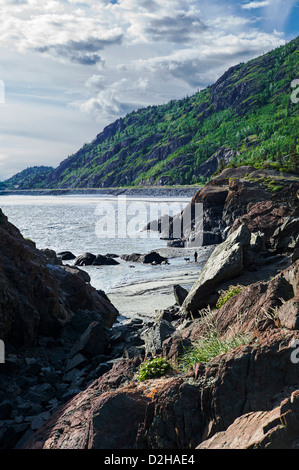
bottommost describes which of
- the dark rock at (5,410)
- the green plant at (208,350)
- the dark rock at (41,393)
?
the dark rock at (41,393)

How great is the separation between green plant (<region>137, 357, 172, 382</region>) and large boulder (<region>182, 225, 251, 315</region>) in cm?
814

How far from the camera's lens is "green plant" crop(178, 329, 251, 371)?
26.3ft

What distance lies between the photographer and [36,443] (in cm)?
786

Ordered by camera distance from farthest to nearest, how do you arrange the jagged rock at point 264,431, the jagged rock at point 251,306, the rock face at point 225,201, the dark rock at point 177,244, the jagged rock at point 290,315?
the rock face at point 225,201 → the dark rock at point 177,244 → the jagged rock at point 251,306 → the jagged rock at point 290,315 → the jagged rock at point 264,431

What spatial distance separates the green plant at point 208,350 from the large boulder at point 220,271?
23.5ft

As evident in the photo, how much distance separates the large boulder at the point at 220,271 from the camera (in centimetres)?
1670

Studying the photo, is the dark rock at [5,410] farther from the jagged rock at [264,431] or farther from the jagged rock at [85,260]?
the jagged rock at [85,260]

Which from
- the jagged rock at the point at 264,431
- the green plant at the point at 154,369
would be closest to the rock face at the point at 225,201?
the green plant at the point at 154,369

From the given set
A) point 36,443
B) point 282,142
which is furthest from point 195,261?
point 282,142

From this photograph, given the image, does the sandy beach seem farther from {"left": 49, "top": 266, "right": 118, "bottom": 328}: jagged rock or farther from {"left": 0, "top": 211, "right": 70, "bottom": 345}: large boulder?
{"left": 0, "top": 211, "right": 70, "bottom": 345}: large boulder

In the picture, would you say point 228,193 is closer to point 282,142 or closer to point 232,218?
point 232,218

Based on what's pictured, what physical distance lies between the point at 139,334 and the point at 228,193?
172ft

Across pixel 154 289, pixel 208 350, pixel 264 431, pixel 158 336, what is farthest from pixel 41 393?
pixel 154 289

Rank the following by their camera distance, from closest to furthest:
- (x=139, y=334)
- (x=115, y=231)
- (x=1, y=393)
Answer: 1. (x=1, y=393)
2. (x=139, y=334)
3. (x=115, y=231)
